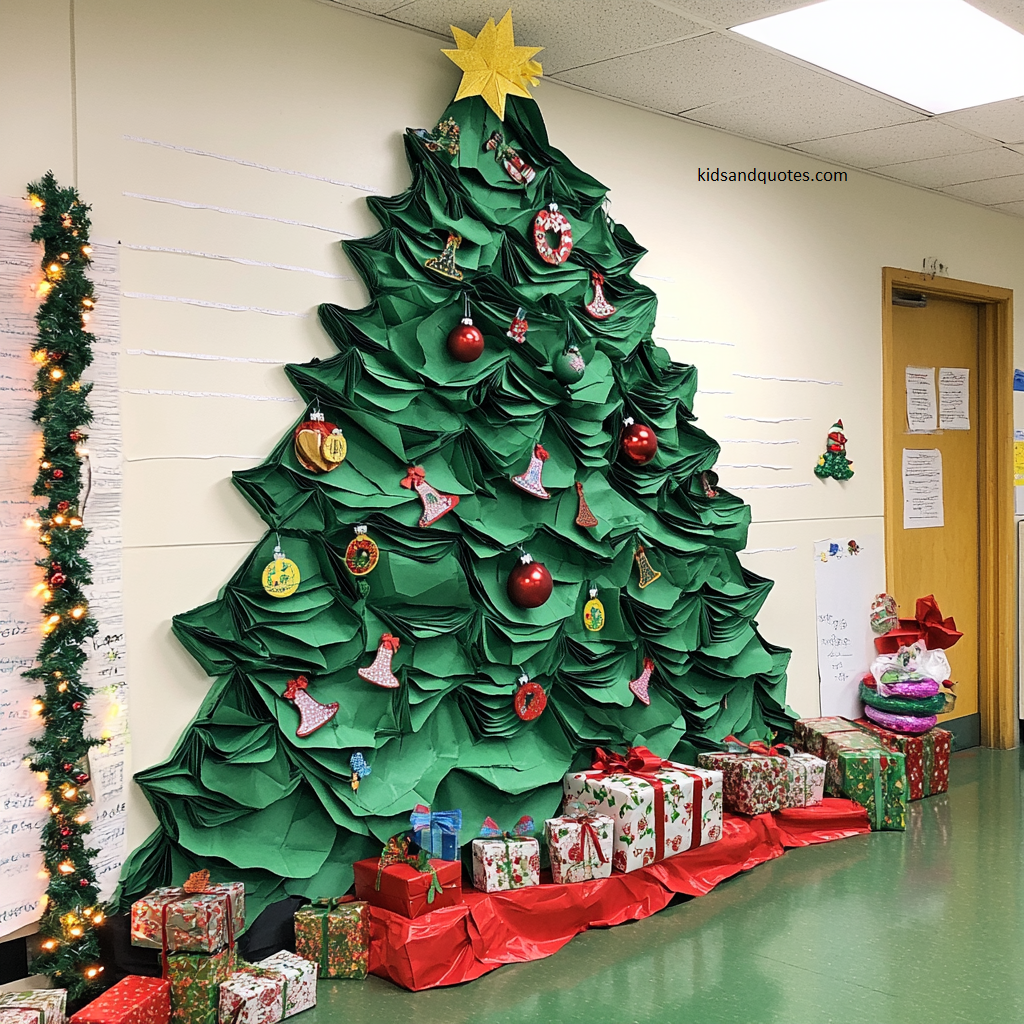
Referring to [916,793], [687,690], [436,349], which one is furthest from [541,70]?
[916,793]

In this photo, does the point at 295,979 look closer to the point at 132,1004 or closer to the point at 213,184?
the point at 132,1004

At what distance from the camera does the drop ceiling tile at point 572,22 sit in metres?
3.01

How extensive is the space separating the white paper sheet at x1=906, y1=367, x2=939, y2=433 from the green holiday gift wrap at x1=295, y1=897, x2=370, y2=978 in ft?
11.3

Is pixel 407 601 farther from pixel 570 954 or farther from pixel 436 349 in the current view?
pixel 570 954

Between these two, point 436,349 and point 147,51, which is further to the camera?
point 436,349

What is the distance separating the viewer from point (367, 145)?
3062mm

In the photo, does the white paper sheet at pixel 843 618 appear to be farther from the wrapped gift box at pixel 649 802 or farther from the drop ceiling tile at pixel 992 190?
the drop ceiling tile at pixel 992 190

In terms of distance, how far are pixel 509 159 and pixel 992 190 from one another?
9.27 ft

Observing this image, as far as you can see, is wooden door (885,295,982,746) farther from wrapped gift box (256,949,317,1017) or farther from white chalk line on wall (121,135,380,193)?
wrapped gift box (256,949,317,1017)

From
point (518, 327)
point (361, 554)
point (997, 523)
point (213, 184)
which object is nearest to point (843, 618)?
point (997, 523)

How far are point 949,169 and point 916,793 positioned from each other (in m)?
2.54

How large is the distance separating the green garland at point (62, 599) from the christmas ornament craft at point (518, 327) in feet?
4.06

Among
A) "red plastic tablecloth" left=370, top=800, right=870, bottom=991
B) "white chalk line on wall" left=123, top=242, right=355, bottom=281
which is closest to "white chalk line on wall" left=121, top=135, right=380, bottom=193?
"white chalk line on wall" left=123, top=242, right=355, bottom=281

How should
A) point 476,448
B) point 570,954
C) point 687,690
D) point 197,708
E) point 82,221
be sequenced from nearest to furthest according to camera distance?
point 82,221 → point 197,708 → point 570,954 → point 476,448 → point 687,690
